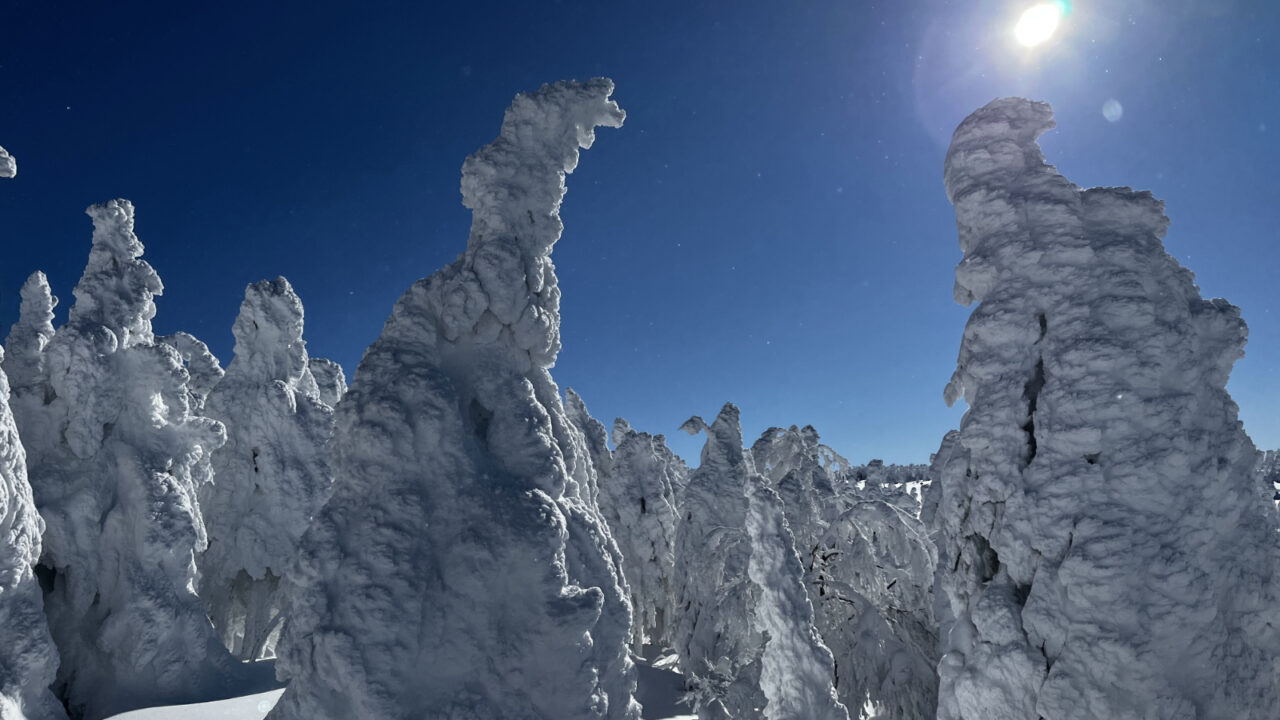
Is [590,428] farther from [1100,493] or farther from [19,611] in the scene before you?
[1100,493]

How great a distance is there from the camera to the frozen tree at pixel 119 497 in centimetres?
1427

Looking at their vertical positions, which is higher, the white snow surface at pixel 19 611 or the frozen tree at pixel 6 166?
the frozen tree at pixel 6 166

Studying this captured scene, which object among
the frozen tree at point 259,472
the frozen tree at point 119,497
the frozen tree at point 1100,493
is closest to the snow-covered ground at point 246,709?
the frozen tree at point 119,497

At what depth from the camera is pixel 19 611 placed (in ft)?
37.9

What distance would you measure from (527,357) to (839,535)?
11.4 m

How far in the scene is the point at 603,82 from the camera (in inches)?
359

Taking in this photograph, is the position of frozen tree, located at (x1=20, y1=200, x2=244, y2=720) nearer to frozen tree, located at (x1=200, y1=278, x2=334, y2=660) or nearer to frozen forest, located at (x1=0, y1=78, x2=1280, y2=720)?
frozen forest, located at (x1=0, y1=78, x2=1280, y2=720)

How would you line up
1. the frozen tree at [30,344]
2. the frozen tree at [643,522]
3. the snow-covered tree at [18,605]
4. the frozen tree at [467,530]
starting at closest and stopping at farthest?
the frozen tree at [467,530], the snow-covered tree at [18,605], the frozen tree at [30,344], the frozen tree at [643,522]

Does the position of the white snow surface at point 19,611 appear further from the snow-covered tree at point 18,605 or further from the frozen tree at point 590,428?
the frozen tree at point 590,428

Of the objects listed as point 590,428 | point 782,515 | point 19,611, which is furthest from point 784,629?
point 590,428

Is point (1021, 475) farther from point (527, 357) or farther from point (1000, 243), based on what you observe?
point (527, 357)

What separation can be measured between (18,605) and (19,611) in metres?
0.11

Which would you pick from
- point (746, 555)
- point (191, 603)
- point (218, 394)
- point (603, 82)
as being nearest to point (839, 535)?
point (746, 555)

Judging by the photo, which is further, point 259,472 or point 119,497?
point 259,472
